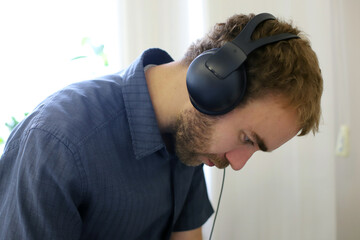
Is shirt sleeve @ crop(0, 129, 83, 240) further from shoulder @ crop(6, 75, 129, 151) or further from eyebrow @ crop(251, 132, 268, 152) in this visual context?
eyebrow @ crop(251, 132, 268, 152)

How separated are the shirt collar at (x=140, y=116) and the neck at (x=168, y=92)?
1.5 inches

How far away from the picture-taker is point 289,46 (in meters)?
0.61

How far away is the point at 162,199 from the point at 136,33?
658mm

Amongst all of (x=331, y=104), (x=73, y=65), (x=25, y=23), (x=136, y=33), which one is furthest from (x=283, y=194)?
(x=25, y=23)

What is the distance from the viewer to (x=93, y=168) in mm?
614

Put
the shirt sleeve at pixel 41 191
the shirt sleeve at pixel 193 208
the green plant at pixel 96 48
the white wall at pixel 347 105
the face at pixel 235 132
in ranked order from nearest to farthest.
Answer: the shirt sleeve at pixel 41 191, the face at pixel 235 132, the shirt sleeve at pixel 193 208, the green plant at pixel 96 48, the white wall at pixel 347 105

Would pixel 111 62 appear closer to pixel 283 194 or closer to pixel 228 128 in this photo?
pixel 228 128

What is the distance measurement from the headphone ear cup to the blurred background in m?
0.59

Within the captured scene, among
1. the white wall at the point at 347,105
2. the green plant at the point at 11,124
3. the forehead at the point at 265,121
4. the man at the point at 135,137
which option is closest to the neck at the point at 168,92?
the man at the point at 135,137

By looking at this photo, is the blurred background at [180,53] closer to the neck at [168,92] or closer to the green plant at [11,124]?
the green plant at [11,124]

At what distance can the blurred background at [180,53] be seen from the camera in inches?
44.3

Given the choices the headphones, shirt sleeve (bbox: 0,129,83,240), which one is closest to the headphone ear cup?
the headphones

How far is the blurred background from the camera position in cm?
112

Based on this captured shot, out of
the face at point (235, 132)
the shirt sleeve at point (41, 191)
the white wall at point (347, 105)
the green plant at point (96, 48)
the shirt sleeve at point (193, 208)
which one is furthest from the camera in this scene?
the white wall at point (347, 105)
